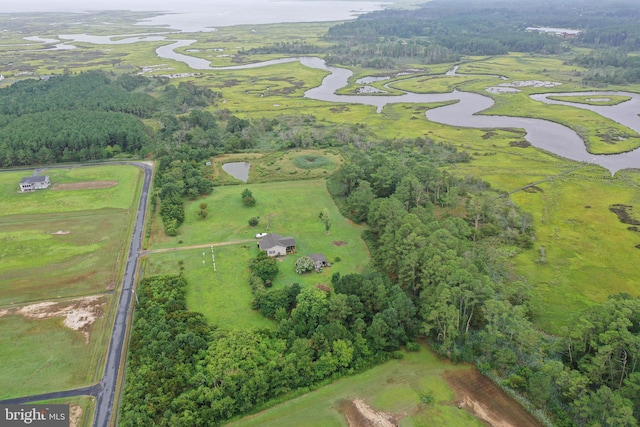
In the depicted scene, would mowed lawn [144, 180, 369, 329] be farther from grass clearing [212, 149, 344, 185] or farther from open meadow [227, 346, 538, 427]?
open meadow [227, 346, 538, 427]

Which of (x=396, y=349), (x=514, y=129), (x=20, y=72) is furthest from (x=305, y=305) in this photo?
(x=20, y=72)

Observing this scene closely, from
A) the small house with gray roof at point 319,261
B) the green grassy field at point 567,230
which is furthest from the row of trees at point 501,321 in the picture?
the small house with gray roof at point 319,261

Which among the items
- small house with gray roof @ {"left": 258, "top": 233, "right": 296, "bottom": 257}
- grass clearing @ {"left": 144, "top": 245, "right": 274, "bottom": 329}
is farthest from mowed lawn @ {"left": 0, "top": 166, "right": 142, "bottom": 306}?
small house with gray roof @ {"left": 258, "top": 233, "right": 296, "bottom": 257}

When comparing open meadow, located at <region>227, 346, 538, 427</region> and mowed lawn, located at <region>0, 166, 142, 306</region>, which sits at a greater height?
open meadow, located at <region>227, 346, 538, 427</region>

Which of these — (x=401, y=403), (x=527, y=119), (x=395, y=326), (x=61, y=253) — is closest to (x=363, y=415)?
(x=401, y=403)

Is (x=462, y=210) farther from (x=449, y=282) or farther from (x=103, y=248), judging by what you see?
(x=103, y=248)

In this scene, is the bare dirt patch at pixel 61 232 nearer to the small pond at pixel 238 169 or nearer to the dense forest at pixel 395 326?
the dense forest at pixel 395 326
